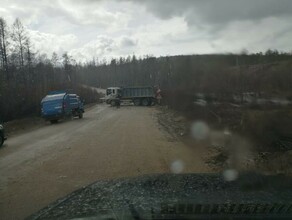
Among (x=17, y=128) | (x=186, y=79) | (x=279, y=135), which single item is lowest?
(x=17, y=128)

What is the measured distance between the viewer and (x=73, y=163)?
44.9 feet

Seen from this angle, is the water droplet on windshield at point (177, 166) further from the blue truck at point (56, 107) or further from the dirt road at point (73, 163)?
the blue truck at point (56, 107)

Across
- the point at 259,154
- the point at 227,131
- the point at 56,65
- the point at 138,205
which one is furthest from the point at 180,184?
the point at 56,65

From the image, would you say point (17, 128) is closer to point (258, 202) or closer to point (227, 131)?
point (227, 131)

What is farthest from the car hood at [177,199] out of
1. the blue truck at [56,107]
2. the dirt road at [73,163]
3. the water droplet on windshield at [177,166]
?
the blue truck at [56,107]

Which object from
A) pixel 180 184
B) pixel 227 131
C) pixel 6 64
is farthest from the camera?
pixel 6 64

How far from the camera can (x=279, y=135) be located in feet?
50.7

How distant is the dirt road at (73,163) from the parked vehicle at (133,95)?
1596 inches

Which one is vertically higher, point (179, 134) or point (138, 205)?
point (138, 205)

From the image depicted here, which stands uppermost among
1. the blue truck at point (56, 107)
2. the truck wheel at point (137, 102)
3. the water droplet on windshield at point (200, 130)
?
the water droplet on windshield at point (200, 130)

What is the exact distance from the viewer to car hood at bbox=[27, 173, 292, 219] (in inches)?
122

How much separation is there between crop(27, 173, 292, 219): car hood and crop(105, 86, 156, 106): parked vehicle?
5646 cm

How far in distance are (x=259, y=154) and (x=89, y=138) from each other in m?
9.05

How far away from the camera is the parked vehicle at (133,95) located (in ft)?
203
